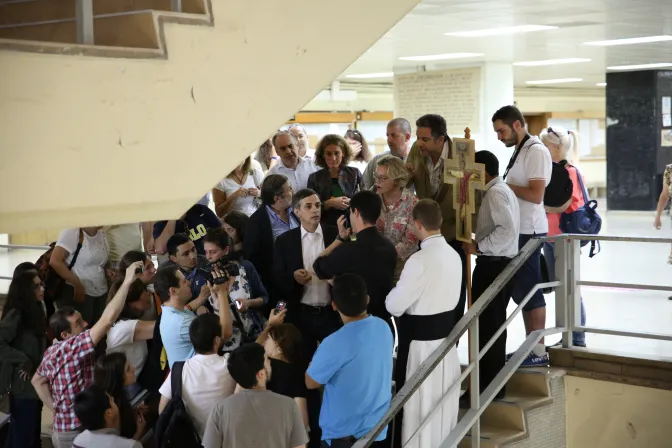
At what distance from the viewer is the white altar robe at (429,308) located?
185 inches

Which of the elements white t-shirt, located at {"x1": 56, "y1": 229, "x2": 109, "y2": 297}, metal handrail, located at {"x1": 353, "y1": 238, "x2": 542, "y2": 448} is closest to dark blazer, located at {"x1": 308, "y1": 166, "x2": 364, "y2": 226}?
metal handrail, located at {"x1": 353, "y1": 238, "x2": 542, "y2": 448}

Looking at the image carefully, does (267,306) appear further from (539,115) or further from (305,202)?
(539,115)

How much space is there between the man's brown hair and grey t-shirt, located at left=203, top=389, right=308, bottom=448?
47.1 inches

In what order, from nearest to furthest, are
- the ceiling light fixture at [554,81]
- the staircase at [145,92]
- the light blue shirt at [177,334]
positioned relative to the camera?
the staircase at [145,92] → the light blue shirt at [177,334] → the ceiling light fixture at [554,81]

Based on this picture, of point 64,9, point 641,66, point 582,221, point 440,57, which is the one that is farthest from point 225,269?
point 641,66

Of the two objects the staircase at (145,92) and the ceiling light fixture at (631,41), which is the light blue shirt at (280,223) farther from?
the ceiling light fixture at (631,41)

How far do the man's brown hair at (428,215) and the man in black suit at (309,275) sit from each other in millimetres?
797

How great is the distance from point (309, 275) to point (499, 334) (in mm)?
1161

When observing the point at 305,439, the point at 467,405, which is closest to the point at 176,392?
the point at 305,439

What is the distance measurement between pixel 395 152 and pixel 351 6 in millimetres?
3586

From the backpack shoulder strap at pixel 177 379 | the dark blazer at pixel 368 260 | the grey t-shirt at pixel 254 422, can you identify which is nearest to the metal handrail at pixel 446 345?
the grey t-shirt at pixel 254 422

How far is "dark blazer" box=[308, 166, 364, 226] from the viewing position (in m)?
5.81

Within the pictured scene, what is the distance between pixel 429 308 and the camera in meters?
4.77

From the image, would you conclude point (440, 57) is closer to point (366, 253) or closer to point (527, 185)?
point (527, 185)
